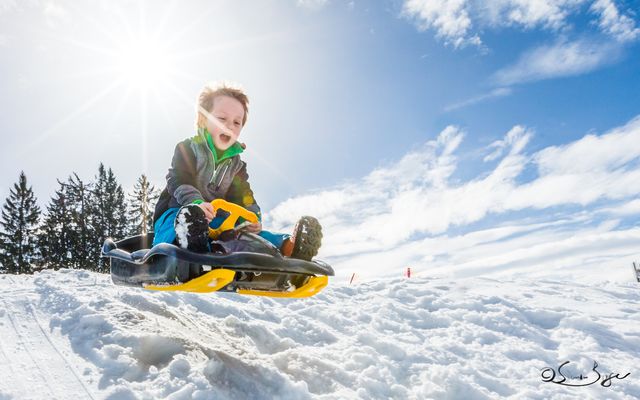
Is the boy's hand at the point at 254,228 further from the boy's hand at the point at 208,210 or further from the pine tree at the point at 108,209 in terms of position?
the pine tree at the point at 108,209

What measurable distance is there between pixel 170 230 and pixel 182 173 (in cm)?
57

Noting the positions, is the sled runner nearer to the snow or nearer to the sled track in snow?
the snow

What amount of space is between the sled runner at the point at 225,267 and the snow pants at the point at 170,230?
12cm

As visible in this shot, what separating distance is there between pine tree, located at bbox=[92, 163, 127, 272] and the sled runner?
3522cm

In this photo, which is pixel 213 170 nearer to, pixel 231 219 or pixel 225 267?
pixel 231 219

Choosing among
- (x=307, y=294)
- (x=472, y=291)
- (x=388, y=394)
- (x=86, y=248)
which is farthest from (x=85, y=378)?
(x=86, y=248)

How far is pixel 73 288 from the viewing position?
5086 mm

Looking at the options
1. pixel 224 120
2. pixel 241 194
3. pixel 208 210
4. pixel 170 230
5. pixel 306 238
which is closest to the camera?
pixel 208 210

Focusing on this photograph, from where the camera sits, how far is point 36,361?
3.15 meters

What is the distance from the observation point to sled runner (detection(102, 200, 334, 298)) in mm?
3176

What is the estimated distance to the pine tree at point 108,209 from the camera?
3591 cm

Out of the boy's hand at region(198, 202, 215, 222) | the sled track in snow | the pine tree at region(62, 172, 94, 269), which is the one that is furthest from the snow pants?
the pine tree at region(62, 172, 94, 269)

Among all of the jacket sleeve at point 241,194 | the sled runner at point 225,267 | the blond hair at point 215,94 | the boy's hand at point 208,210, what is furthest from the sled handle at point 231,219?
the blond hair at point 215,94

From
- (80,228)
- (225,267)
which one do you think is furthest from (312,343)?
(80,228)
